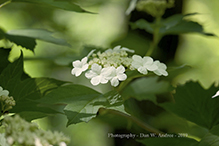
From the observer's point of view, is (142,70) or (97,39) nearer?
(142,70)

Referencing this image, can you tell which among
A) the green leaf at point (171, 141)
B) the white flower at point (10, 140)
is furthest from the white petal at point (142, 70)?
the white flower at point (10, 140)

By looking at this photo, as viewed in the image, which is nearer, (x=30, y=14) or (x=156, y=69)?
(x=156, y=69)

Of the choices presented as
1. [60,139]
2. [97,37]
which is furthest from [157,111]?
[97,37]

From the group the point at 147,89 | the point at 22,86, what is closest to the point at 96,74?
the point at 22,86

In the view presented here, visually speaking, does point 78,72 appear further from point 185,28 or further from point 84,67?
point 185,28

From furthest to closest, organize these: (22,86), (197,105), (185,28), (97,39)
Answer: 1. (97,39)
2. (185,28)
3. (197,105)
4. (22,86)

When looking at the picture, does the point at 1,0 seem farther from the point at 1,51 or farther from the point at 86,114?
the point at 86,114
